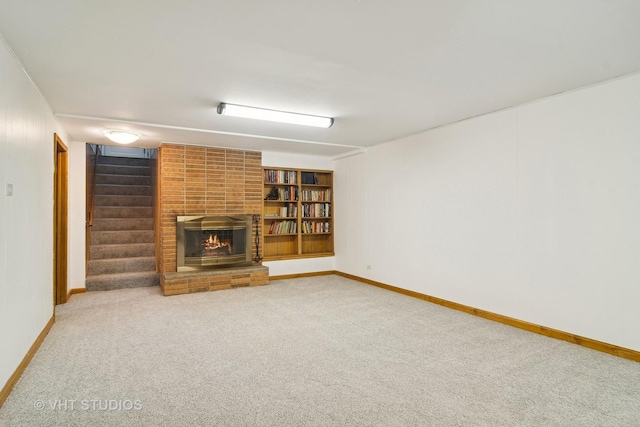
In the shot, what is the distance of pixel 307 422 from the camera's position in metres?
2.06

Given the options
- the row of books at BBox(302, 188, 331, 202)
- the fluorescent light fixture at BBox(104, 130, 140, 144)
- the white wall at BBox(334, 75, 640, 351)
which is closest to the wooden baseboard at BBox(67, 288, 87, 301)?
the fluorescent light fixture at BBox(104, 130, 140, 144)

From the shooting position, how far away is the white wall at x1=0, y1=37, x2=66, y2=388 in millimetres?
2379

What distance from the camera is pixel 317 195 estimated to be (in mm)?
7176

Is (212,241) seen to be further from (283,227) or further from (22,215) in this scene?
(22,215)

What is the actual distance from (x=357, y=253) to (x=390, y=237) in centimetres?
98

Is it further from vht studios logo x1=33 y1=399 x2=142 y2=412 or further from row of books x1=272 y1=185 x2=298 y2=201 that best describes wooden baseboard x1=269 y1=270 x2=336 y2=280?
vht studios logo x1=33 y1=399 x2=142 y2=412

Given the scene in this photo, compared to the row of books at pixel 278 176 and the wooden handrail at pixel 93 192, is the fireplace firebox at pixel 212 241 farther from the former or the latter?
the wooden handrail at pixel 93 192

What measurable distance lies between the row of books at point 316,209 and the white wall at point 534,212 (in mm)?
1862

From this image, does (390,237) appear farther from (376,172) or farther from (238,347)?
(238,347)

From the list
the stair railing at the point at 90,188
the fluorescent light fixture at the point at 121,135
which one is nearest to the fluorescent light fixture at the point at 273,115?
the fluorescent light fixture at the point at 121,135

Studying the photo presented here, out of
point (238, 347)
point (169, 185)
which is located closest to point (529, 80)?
point (238, 347)

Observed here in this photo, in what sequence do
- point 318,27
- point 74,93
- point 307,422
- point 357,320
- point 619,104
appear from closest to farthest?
point 307,422 → point 318,27 → point 619,104 → point 74,93 → point 357,320

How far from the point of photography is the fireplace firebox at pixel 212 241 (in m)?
5.73

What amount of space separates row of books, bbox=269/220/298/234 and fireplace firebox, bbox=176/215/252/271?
0.61 meters
